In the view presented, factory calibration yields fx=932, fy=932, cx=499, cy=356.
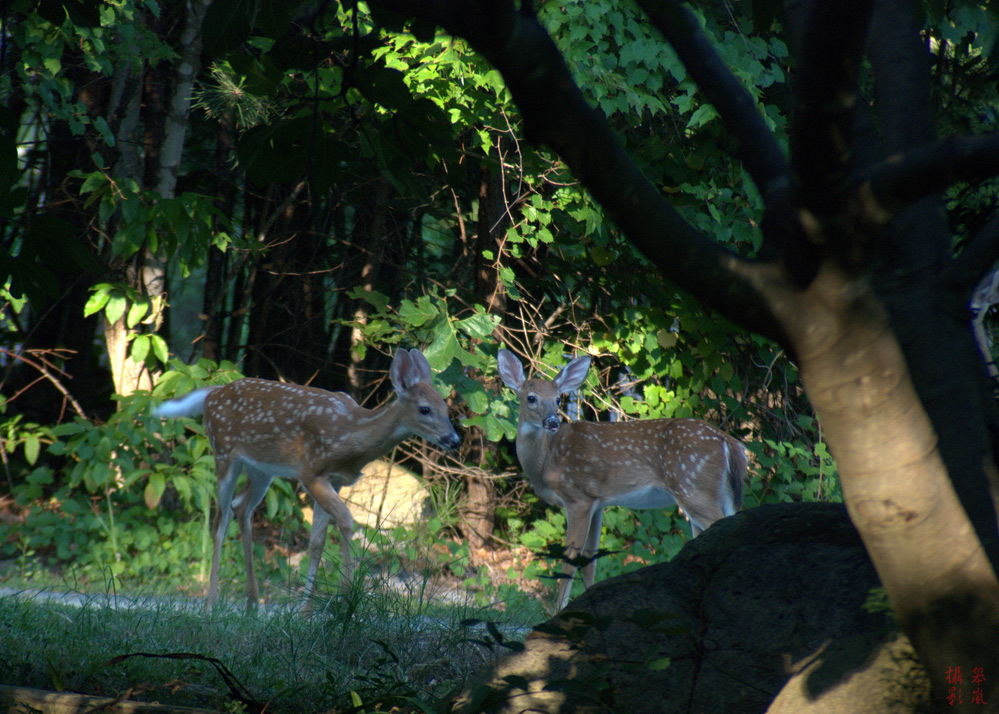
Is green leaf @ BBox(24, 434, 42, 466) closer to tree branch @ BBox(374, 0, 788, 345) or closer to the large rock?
the large rock

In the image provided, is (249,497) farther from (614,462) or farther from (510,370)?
(614,462)

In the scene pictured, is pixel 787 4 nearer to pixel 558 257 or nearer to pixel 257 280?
pixel 558 257

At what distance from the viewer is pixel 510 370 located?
6629 mm

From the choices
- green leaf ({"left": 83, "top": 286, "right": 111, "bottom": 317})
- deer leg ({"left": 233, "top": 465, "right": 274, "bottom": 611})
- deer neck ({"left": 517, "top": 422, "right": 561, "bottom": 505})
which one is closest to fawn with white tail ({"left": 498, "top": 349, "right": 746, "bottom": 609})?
deer neck ({"left": 517, "top": 422, "right": 561, "bottom": 505})

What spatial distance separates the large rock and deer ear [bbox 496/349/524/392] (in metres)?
3.87

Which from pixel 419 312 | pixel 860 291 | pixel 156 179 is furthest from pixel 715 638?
pixel 156 179

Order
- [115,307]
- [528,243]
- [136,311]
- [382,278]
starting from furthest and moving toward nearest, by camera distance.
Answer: [382,278]
[528,243]
[136,311]
[115,307]

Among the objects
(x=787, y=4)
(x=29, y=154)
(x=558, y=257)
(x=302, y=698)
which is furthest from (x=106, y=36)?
(x=787, y=4)

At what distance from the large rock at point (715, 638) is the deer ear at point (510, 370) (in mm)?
3871

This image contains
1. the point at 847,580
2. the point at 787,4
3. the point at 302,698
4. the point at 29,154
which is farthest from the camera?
the point at 29,154

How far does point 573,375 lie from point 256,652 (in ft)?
12.4

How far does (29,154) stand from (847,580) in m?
7.97

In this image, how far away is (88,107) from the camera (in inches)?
310

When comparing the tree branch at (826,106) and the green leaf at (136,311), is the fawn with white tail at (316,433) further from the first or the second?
the tree branch at (826,106)
